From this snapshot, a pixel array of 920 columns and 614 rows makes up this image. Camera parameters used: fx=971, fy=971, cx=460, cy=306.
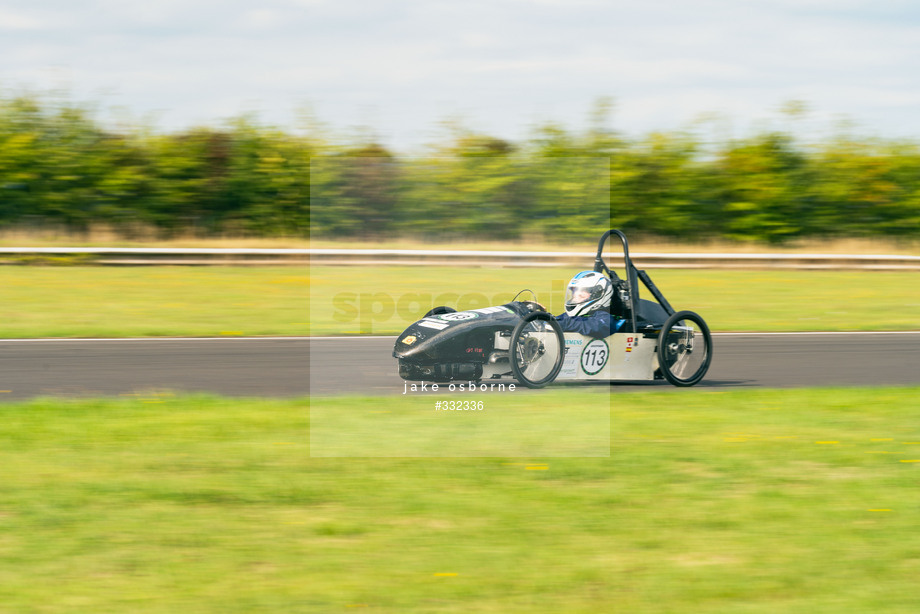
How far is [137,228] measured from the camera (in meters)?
26.2

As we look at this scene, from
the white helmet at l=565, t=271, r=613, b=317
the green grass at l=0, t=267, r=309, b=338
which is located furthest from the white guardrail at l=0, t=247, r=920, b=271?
the white helmet at l=565, t=271, r=613, b=317

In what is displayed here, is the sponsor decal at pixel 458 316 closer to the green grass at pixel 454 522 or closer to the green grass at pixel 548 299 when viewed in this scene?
the green grass at pixel 454 522

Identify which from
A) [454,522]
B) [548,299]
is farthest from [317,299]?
[454,522]

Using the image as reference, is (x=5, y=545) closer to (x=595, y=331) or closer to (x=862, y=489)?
(x=862, y=489)

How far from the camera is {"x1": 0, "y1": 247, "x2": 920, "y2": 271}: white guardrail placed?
54.6ft

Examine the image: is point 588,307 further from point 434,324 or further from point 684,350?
point 434,324

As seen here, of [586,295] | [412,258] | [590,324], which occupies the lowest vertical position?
[590,324]

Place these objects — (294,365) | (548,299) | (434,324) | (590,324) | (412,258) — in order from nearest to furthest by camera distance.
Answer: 1. (434,324)
2. (590,324)
3. (294,365)
4. (548,299)
5. (412,258)

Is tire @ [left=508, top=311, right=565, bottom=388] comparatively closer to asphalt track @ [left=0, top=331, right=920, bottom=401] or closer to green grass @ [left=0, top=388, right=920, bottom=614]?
asphalt track @ [left=0, top=331, right=920, bottom=401]

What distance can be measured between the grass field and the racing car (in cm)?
414

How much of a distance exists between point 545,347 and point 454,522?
4046 millimetres

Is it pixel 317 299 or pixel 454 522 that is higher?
pixel 317 299

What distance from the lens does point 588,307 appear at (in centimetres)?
920

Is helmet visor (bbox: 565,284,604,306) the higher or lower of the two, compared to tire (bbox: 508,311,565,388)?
higher
